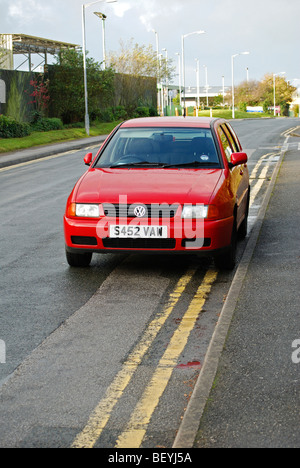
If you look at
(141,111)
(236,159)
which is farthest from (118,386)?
(141,111)

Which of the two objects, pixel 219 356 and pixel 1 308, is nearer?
pixel 219 356

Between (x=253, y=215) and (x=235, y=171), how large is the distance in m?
2.90

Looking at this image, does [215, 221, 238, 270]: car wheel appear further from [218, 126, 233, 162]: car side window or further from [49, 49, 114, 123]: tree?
[49, 49, 114, 123]: tree

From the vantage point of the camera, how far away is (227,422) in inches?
159

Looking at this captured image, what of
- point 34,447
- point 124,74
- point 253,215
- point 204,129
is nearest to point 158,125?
point 204,129

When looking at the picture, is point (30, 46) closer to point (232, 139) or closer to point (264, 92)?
point (232, 139)

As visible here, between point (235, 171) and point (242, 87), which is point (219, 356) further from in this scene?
point (242, 87)

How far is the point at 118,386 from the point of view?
15.4ft

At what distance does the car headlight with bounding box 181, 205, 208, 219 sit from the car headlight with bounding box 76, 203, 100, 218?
882 mm

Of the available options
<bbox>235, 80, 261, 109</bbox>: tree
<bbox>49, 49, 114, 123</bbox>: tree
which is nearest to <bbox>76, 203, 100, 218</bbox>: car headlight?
<bbox>49, 49, 114, 123</bbox>: tree

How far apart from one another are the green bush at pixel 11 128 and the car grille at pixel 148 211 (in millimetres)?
26213

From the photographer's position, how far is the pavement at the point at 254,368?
390 centimetres

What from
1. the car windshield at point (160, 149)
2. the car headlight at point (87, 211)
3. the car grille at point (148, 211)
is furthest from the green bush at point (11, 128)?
the car grille at point (148, 211)

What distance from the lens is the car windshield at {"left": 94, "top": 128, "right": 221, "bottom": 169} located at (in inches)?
336
